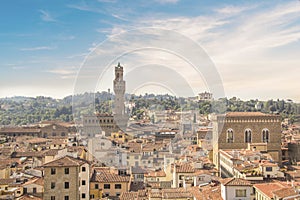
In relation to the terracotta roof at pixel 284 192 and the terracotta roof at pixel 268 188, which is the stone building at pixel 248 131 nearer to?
the terracotta roof at pixel 268 188

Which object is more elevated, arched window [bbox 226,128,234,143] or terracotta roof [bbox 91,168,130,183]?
arched window [bbox 226,128,234,143]

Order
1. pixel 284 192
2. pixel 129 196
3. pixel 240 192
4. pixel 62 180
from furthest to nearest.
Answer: pixel 129 196, pixel 62 180, pixel 240 192, pixel 284 192

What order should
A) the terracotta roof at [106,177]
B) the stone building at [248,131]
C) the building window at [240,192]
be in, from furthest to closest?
the stone building at [248,131] < the terracotta roof at [106,177] < the building window at [240,192]

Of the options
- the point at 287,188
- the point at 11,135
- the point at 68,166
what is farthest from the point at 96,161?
the point at 11,135

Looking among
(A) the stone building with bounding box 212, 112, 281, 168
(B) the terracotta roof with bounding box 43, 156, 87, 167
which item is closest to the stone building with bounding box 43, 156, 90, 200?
(B) the terracotta roof with bounding box 43, 156, 87, 167

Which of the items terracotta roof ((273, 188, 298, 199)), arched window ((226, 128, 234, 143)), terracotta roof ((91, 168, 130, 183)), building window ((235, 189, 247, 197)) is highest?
arched window ((226, 128, 234, 143))

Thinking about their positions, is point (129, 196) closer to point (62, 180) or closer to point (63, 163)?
point (62, 180)

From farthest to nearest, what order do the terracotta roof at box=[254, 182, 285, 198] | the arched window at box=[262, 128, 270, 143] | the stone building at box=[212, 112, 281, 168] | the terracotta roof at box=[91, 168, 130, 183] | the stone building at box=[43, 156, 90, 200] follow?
the arched window at box=[262, 128, 270, 143] → the stone building at box=[212, 112, 281, 168] → the terracotta roof at box=[91, 168, 130, 183] → the stone building at box=[43, 156, 90, 200] → the terracotta roof at box=[254, 182, 285, 198]

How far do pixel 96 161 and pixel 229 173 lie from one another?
622 centimetres

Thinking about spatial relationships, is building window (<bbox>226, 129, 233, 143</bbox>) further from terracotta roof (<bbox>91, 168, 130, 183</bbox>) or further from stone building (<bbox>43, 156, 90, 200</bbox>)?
stone building (<bbox>43, 156, 90, 200</bbox>)

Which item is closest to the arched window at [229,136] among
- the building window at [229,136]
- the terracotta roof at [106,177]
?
the building window at [229,136]

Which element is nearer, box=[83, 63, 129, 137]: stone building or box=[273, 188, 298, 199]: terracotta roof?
box=[273, 188, 298, 199]: terracotta roof

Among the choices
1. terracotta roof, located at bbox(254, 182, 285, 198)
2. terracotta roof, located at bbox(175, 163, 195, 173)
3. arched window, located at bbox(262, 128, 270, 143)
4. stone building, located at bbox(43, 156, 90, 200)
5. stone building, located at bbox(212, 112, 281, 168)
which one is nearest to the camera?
terracotta roof, located at bbox(254, 182, 285, 198)

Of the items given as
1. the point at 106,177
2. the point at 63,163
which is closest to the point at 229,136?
the point at 106,177
